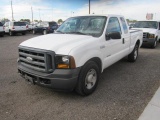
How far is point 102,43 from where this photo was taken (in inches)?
158

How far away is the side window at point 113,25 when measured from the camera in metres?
4.43

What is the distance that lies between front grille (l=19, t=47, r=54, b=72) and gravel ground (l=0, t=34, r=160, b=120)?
78 cm

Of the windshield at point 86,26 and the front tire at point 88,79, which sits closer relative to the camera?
the front tire at point 88,79

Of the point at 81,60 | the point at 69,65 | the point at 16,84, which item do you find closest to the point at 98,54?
the point at 81,60

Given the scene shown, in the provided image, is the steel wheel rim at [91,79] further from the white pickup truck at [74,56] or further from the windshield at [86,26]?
the windshield at [86,26]

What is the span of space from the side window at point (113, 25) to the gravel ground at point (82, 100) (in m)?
1.46

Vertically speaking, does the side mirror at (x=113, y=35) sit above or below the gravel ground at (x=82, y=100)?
above

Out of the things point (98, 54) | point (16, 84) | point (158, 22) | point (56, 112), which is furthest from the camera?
point (158, 22)

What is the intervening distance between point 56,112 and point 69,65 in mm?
955

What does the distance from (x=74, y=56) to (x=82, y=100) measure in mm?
1085

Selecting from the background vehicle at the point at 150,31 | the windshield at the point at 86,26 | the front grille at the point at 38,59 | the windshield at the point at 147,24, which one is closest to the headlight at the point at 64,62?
the front grille at the point at 38,59

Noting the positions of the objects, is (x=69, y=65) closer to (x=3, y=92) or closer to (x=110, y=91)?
(x=110, y=91)

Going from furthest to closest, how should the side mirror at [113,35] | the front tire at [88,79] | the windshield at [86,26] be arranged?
the windshield at [86,26] < the side mirror at [113,35] < the front tire at [88,79]

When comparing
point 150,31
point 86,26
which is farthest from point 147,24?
point 86,26
